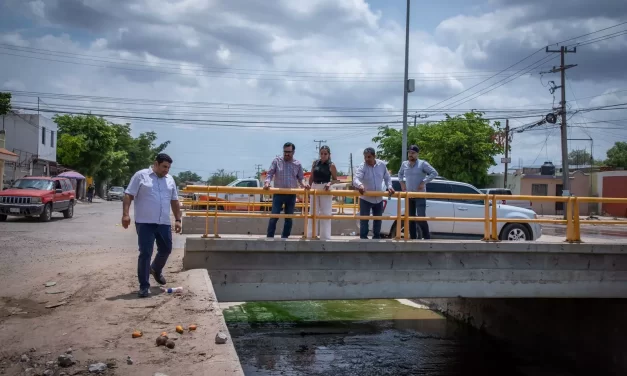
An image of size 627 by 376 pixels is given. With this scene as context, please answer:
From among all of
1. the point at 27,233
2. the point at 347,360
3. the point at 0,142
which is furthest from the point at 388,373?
the point at 0,142

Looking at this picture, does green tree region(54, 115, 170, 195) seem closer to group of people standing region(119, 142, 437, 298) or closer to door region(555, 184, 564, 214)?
door region(555, 184, 564, 214)

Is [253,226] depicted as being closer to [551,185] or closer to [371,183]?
[371,183]

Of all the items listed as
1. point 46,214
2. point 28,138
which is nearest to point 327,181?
point 46,214

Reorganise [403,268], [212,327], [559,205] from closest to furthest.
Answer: [212,327] < [403,268] < [559,205]

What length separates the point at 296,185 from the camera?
30.2ft

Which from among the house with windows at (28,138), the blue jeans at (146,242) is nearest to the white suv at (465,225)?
the blue jeans at (146,242)

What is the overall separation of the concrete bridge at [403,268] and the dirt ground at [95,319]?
0.92 metres

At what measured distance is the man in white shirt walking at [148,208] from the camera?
6.68 m

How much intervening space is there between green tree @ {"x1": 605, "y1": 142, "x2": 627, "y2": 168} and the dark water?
72116 millimetres

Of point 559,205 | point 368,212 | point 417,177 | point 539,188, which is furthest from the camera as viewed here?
point 539,188

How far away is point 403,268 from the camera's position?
895 cm

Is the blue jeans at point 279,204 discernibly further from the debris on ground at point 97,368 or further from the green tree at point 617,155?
the green tree at point 617,155

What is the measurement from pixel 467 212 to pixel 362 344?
153 inches

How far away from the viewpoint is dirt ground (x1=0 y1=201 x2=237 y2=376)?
15.7 ft
